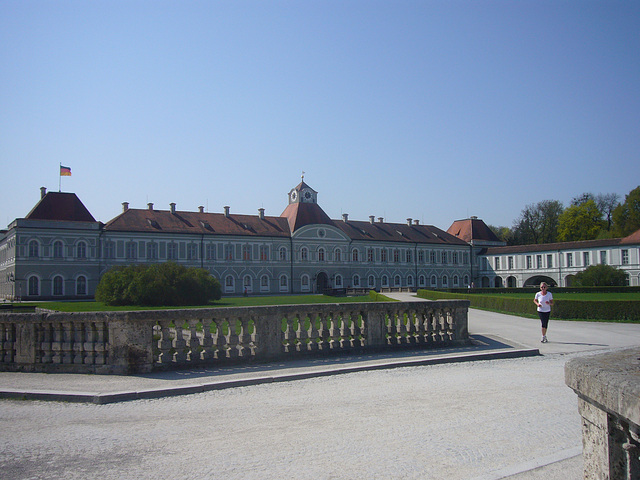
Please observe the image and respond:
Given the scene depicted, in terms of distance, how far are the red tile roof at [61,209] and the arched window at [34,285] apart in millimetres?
6430

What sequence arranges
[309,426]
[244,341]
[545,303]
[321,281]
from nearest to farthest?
Result: [309,426]
[244,341]
[545,303]
[321,281]

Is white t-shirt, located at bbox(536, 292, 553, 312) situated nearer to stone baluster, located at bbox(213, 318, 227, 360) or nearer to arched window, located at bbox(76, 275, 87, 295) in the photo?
stone baluster, located at bbox(213, 318, 227, 360)

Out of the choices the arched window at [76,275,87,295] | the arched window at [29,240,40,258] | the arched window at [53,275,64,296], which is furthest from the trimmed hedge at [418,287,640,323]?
the arched window at [29,240,40,258]

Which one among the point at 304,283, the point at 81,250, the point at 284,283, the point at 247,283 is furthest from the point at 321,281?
the point at 81,250

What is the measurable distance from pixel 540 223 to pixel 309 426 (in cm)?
9229

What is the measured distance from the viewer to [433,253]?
80750 mm

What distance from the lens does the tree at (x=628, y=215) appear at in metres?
74.1

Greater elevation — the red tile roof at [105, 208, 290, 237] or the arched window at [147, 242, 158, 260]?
the red tile roof at [105, 208, 290, 237]

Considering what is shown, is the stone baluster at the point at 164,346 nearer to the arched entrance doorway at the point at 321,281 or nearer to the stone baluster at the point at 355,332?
the stone baluster at the point at 355,332

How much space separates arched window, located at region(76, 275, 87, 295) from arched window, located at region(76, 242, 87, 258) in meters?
2.23

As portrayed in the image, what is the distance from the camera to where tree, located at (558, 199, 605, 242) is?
81.7 metres

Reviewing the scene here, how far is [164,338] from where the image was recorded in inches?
355

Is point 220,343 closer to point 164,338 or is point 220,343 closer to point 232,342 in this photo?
point 232,342

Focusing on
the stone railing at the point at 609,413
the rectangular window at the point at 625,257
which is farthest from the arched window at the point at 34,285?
the rectangular window at the point at 625,257
